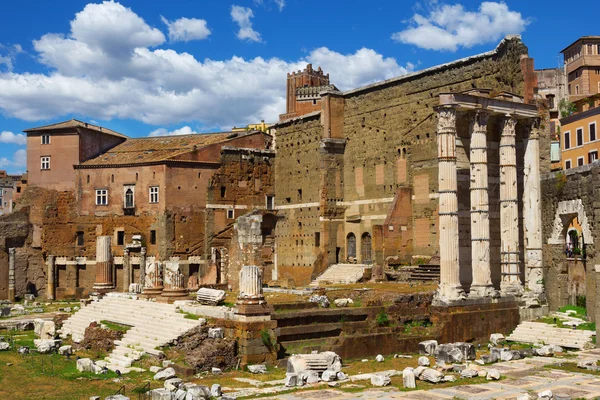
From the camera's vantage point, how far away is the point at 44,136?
4728 cm

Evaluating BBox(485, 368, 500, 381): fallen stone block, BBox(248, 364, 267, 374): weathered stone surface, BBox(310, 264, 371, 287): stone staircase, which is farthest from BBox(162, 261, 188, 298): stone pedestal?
BBox(485, 368, 500, 381): fallen stone block

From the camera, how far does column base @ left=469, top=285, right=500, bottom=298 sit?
81.7 feet

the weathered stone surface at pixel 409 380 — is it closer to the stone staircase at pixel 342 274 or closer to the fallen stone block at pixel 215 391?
the fallen stone block at pixel 215 391

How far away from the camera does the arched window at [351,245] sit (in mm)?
42344

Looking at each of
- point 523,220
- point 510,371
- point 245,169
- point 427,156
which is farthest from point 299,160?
point 510,371

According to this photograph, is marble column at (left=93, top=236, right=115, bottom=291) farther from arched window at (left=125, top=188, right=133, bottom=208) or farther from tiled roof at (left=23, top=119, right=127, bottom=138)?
tiled roof at (left=23, top=119, right=127, bottom=138)

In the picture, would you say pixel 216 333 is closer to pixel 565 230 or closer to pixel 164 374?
pixel 164 374

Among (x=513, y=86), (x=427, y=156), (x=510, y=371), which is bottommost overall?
(x=510, y=371)

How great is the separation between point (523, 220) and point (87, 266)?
28758mm

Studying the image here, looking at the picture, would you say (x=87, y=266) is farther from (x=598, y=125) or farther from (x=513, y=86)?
(x=598, y=125)

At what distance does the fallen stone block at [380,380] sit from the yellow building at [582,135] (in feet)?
93.7

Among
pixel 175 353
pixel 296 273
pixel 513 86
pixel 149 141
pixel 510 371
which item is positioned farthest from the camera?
pixel 149 141

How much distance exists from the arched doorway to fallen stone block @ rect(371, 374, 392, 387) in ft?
81.4

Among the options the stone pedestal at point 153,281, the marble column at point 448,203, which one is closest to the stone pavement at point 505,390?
the marble column at point 448,203
